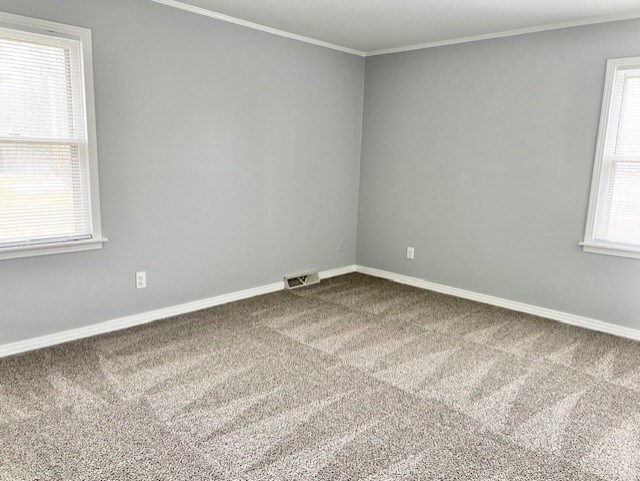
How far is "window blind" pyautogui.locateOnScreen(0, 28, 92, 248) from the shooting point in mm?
2824

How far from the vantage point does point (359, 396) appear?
266cm

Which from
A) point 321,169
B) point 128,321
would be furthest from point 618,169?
point 128,321

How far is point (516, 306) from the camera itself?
417 cm

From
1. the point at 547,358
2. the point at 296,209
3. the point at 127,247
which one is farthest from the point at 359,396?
the point at 296,209

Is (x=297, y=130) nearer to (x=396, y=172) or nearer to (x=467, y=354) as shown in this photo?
(x=396, y=172)

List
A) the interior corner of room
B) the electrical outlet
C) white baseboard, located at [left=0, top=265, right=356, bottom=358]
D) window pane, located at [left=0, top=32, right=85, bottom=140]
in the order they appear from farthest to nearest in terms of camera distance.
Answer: the electrical outlet
the interior corner of room
white baseboard, located at [left=0, top=265, right=356, bottom=358]
window pane, located at [left=0, top=32, right=85, bottom=140]

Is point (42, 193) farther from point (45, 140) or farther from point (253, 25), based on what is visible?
point (253, 25)

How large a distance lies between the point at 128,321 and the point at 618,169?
3785mm

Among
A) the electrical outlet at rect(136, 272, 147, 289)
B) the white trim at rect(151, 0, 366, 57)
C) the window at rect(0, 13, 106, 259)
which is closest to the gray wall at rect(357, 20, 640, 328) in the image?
the white trim at rect(151, 0, 366, 57)

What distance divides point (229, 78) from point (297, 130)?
2.82 ft

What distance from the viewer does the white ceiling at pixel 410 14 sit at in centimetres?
324

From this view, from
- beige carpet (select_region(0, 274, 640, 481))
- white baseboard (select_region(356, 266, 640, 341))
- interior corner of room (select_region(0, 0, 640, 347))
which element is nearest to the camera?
beige carpet (select_region(0, 274, 640, 481))

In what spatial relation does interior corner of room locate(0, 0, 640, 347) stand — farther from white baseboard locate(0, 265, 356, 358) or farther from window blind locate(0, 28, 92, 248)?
window blind locate(0, 28, 92, 248)

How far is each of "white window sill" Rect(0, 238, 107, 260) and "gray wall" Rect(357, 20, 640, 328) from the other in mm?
2820
